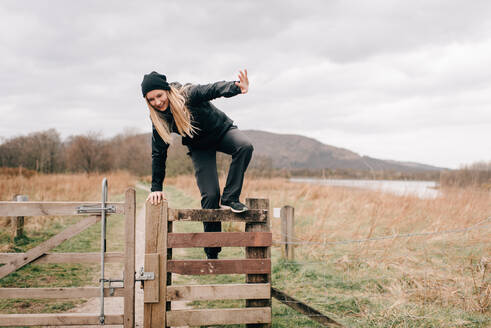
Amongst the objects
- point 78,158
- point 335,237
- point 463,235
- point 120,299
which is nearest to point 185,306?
point 120,299

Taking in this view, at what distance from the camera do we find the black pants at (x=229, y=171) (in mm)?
3787

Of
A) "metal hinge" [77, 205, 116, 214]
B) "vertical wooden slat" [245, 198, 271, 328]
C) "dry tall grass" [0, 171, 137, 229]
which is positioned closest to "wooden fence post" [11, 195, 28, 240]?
"dry tall grass" [0, 171, 137, 229]

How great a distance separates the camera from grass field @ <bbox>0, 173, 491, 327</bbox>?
405 centimetres

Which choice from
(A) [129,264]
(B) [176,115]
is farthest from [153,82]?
(A) [129,264]

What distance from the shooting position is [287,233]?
21.0 feet

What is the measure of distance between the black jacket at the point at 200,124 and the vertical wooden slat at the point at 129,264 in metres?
0.33

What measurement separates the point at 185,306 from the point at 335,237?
13.7 ft

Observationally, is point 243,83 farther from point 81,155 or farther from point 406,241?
point 81,155

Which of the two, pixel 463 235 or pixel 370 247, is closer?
pixel 370 247

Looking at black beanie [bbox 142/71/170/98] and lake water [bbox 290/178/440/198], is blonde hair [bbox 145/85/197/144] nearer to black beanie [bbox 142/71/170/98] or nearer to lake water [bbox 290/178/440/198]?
black beanie [bbox 142/71/170/98]

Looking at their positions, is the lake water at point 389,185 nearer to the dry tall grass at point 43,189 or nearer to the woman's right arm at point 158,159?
the woman's right arm at point 158,159

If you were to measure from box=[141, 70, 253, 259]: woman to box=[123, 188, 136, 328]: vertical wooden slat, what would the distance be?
0.64 feet

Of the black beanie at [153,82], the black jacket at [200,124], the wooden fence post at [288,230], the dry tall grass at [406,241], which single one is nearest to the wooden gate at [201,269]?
the black jacket at [200,124]

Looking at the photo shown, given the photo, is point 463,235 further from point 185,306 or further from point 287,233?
point 185,306
